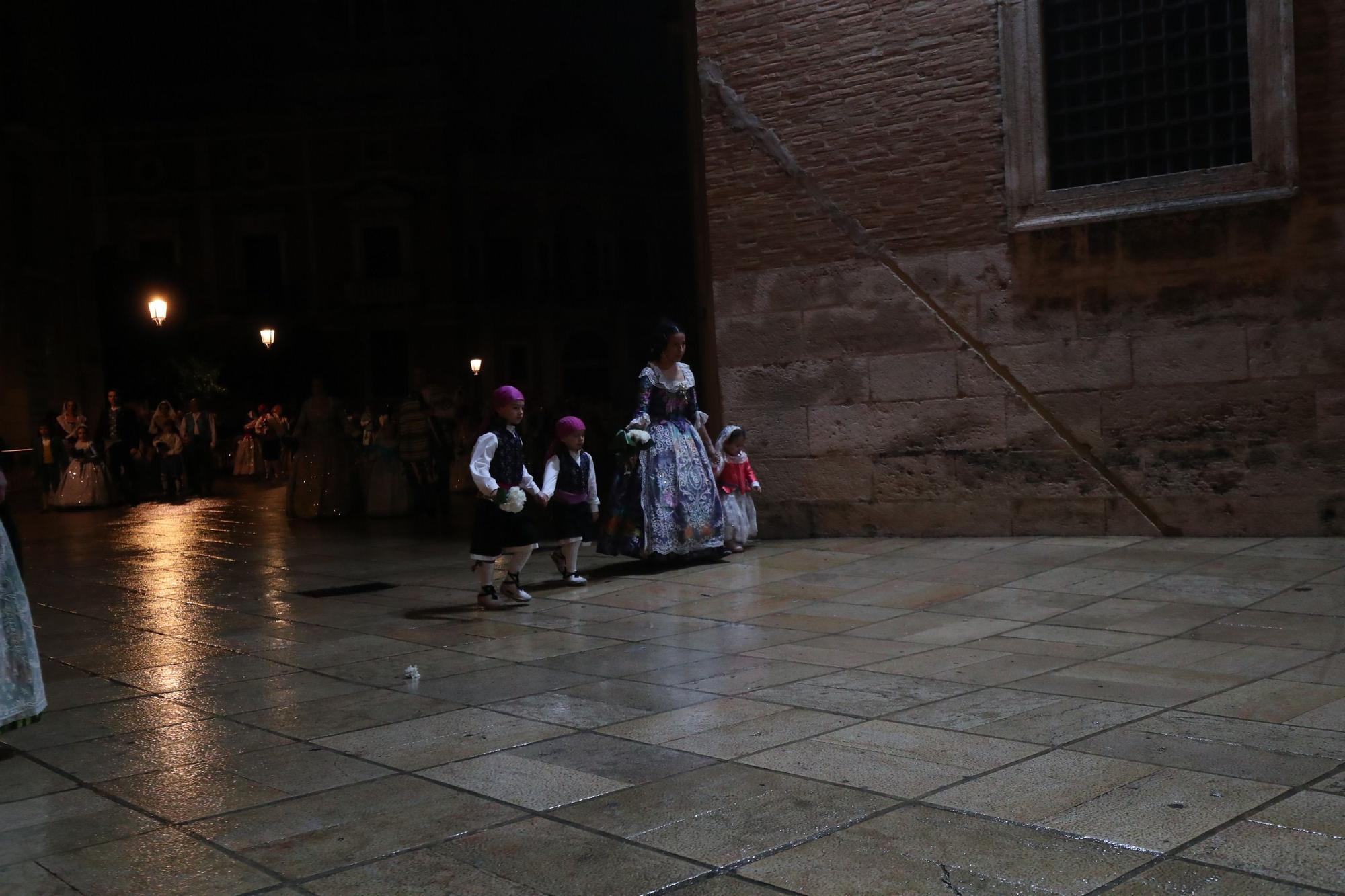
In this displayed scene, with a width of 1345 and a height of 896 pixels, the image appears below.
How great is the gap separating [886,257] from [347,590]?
4.91m

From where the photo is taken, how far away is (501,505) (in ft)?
27.1

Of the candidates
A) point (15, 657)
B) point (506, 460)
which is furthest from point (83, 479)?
point (15, 657)


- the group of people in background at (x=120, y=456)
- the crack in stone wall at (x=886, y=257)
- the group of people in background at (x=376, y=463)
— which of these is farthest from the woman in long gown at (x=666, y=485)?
the group of people in background at (x=120, y=456)

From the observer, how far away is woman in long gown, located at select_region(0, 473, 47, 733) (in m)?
4.99

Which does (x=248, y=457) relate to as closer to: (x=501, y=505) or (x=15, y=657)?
(x=501, y=505)

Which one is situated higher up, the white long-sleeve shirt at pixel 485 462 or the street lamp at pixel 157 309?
the street lamp at pixel 157 309

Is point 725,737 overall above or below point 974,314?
below

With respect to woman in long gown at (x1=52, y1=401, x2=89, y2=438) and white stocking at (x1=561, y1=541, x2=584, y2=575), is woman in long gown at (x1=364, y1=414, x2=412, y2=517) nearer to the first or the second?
woman in long gown at (x1=52, y1=401, x2=89, y2=438)

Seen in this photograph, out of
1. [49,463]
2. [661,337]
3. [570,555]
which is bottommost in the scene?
[570,555]

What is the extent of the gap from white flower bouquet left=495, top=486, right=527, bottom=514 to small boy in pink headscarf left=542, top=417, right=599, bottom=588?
73 cm

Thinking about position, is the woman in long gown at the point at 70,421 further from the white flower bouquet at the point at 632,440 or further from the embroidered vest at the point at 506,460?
the embroidered vest at the point at 506,460

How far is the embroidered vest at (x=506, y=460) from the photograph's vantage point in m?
8.37

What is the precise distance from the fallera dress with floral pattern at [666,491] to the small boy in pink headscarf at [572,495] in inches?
21.3

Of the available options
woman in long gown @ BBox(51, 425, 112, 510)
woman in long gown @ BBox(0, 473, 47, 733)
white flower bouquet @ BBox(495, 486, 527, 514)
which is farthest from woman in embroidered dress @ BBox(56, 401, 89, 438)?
woman in long gown @ BBox(0, 473, 47, 733)
